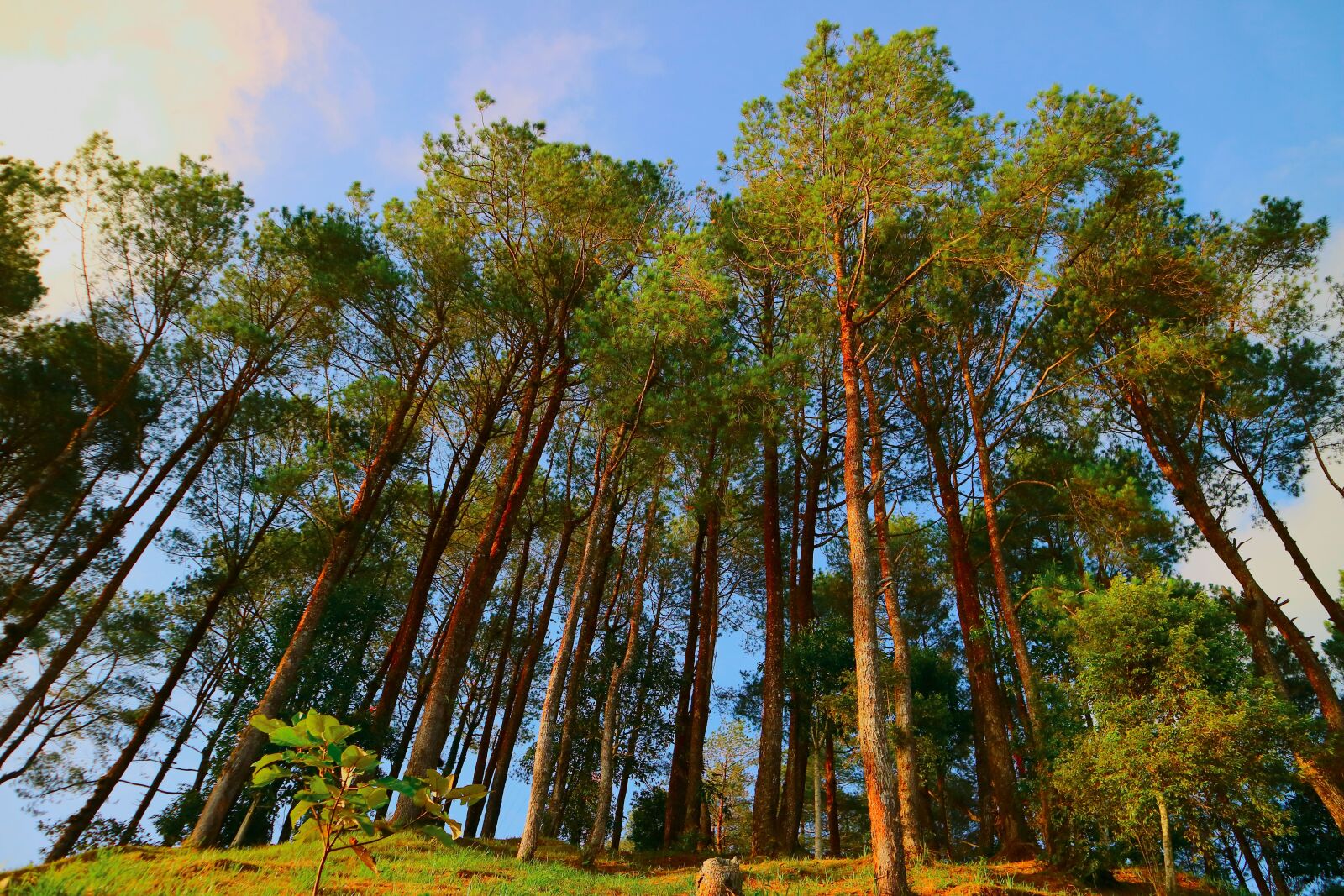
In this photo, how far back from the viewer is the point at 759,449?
52.1 feet

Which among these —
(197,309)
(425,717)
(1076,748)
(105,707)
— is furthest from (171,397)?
(1076,748)

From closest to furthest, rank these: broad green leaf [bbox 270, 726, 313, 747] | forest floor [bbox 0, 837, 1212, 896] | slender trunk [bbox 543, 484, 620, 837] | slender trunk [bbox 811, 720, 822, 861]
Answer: broad green leaf [bbox 270, 726, 313, 747], forest floor [bbox 0, 837, 1212, 896], slender trunk [bbox 811, 720, 822, 861], slender trunk [bbox 543, 484, 620, 837]

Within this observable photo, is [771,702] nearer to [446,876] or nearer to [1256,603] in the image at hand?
[446,876]

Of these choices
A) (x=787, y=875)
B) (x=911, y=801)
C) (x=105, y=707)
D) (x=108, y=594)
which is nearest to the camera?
(x=787, y=875)

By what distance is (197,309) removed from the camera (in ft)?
46.9

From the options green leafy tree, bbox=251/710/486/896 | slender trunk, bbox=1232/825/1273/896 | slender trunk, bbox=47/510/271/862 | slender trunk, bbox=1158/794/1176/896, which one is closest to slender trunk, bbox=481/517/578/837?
slender trunk, bbox=47/510/271/862

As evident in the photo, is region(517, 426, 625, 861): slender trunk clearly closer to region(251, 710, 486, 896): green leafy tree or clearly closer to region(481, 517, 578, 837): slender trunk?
region(481, 517, 578, 837): slender trunk

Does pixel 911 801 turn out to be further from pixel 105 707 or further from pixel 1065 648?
pixel 105 707

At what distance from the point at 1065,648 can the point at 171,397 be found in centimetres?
1878

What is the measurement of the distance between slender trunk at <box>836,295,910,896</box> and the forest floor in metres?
0.70

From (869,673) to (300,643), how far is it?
9015 mm

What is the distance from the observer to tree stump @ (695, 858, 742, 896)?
602 centimetres

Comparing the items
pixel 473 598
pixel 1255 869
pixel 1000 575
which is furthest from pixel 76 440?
pixel 1255 869

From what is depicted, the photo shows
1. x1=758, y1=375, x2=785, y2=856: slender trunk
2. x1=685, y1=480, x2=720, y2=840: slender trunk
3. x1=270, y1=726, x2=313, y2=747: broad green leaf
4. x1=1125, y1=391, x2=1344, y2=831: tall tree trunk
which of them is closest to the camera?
x1=270, y1=726, x2=313, y2=747: broad green leaf
